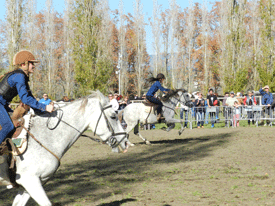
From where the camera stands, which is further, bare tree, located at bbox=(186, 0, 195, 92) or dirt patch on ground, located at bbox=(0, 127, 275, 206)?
bare tree, located at bbox=(186, 0, 195, 92)

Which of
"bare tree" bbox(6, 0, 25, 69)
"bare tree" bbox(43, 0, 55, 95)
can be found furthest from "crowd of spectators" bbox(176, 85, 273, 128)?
"bare tree" bbox(43, 0, 55, 95)

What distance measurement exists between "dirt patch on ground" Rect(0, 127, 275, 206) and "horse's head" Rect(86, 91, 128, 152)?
1447mm

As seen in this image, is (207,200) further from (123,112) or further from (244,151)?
(123,112)

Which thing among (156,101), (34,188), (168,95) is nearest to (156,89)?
(156,101)

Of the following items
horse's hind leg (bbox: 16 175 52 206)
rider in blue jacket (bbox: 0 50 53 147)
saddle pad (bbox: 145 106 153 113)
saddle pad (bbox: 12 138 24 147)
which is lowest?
horse's hind leg (bbox: 16 175 52 206)

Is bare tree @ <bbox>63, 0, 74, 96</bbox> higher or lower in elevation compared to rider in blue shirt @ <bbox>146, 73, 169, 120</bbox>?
higher

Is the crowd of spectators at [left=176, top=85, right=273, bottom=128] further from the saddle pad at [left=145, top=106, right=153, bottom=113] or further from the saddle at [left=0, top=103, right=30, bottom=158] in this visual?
the saddle at [left=0, top=103, right=30, bottom=158]

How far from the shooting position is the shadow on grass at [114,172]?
6.57 meters

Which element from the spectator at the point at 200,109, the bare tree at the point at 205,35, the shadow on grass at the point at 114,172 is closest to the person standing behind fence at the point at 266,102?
the spectator at the point at 200,109

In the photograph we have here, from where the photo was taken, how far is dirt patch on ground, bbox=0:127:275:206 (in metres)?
6.04

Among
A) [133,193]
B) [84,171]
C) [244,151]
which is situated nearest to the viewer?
[133,193]

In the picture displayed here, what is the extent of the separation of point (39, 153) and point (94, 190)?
2857mm

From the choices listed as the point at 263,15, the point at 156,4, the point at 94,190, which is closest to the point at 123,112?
the point at 94,190

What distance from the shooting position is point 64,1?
4431cm
